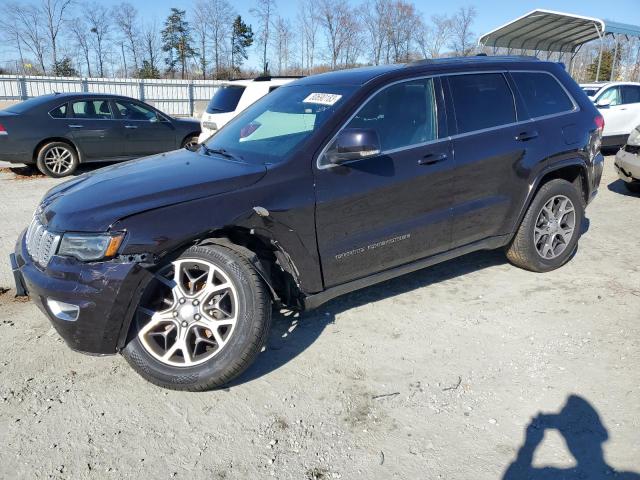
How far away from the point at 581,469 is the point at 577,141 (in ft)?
10.4

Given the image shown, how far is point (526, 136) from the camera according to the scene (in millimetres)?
4352

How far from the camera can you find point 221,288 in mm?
2984

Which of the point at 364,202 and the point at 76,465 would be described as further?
the point at 364,202

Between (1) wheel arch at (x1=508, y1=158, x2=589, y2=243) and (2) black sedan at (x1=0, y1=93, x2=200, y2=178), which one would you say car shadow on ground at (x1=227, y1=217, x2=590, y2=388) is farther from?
(2) black sedan at (x1=0, y1=93, x2=200, y2=178)

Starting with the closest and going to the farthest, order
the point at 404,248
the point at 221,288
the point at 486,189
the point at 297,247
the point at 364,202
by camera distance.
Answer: the point at 221,288 < the point at 297,247 < the point at 364,202 < the point at 404,248 < the point at 486,189

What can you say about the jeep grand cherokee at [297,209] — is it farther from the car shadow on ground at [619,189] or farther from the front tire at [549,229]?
the car shadow on ground at [619,189]

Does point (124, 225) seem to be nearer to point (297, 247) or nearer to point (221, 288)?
point (221, 288)

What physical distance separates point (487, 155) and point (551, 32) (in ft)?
74.2

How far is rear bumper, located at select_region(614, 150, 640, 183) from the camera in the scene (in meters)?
7.54

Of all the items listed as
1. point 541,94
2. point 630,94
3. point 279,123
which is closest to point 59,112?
point 279,123

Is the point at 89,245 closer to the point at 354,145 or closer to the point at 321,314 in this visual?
the point at 354,145

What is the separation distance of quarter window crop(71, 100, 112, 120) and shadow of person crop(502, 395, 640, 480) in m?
9.80

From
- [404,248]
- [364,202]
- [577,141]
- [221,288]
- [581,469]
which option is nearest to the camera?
[581,469]

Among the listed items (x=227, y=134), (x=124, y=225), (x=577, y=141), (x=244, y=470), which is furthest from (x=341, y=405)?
(x=577, y=141)
